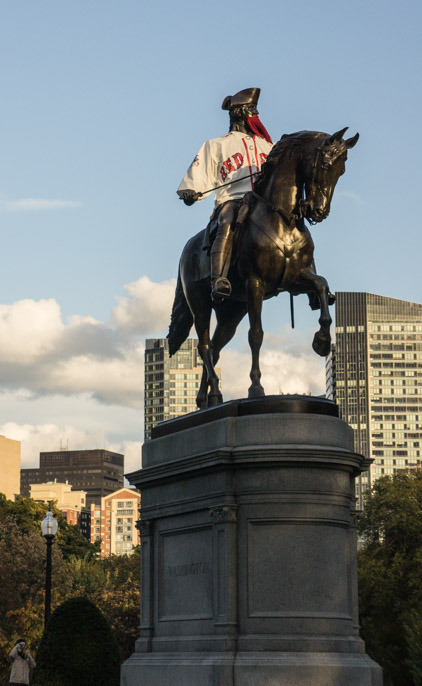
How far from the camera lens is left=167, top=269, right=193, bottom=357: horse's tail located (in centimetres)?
2102

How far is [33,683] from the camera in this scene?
66.3 feet

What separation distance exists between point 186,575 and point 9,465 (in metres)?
119

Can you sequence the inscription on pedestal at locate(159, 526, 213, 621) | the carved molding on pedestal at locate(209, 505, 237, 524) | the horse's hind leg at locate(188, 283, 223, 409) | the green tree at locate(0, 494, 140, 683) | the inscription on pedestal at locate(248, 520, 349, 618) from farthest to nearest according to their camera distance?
the green tree at locate(0, 494, 140, 683) < the horse's hind leg at locate(188, 283, 223, 409) < the inscription on pedestal at locate(159, 526, 213, 621) < the carved molding on pedestal at locate(209, 505, 237, 524) < the inscription on pedestal at locate(248, 520, 349, 618)

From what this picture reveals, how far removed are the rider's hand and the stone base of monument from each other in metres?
3.63

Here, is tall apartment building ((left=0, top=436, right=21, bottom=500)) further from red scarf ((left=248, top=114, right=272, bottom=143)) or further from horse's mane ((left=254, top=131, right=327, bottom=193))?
horse's mane ((left=254, top=131, right=327, bottom=193))

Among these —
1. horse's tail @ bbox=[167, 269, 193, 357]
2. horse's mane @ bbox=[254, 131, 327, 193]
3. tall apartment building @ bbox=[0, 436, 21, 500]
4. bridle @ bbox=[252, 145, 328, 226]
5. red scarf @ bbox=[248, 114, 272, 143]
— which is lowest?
horse's tail @ bbox=[167, 269, 193, 357]

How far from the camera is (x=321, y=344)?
18.0m

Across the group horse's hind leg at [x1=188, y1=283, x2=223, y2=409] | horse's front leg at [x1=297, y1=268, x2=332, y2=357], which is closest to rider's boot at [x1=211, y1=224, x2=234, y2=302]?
horse's front leg at [x1=297, y1=268, x2=332, y2=357]

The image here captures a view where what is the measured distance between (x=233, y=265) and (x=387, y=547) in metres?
34.8

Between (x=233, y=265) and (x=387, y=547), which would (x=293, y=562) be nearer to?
(x=233, y=265)

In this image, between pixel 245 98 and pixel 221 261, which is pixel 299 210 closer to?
pixel 221 261

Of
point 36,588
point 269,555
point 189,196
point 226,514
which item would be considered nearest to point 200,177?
point 189,196

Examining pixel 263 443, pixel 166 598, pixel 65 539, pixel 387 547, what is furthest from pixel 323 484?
pixel 65 539

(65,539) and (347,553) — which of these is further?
(65,539)
